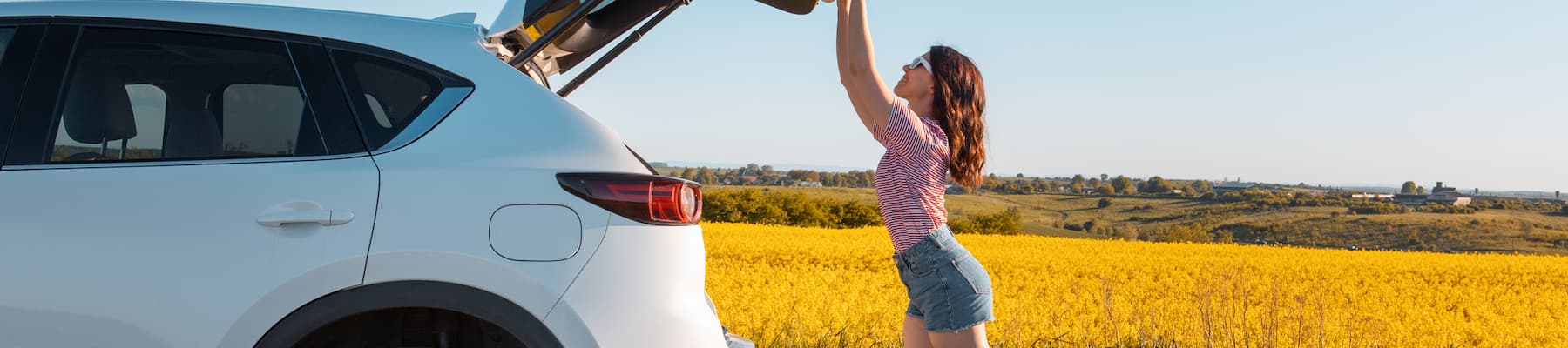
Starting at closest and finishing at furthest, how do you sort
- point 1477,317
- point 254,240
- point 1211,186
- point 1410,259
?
1. point 254,240
2. point 1477,317
3. point 1410,259
4. point 1211,186

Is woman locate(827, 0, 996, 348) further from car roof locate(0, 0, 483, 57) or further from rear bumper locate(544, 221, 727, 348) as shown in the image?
car roof locate(0, 0, 483, 57)

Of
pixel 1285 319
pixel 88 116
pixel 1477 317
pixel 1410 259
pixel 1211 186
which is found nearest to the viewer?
pixel 88 116

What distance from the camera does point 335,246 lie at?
7.06ft

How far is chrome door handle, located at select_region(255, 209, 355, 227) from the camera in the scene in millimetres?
2131

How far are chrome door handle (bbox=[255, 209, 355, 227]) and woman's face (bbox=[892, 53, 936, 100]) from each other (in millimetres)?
1555

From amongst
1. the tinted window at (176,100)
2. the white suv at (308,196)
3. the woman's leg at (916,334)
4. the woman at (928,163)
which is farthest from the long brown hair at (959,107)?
the tinted window at (176,100)

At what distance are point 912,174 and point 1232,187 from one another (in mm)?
82185

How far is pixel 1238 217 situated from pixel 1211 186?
1600cm

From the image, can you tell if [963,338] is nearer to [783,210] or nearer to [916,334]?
[916,334]

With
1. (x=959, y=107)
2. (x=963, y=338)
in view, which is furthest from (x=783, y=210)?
(x=963, y=338)

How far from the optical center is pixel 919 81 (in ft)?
9.57

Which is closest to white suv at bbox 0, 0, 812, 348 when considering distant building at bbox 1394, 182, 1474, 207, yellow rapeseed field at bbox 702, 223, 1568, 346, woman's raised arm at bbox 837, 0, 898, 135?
woman's raised arm at bbox 837, 0, 898, 135

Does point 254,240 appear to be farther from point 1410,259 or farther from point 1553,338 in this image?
point 1410,259

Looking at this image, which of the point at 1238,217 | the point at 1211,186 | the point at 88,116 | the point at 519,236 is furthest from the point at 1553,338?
the point at 1211,186
